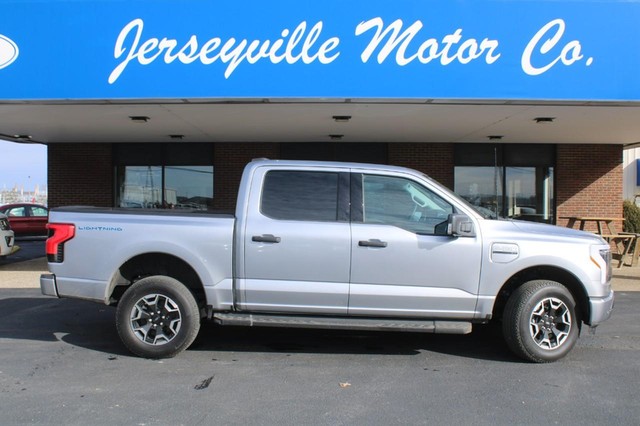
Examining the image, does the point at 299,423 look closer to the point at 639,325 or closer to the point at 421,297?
the point at 421,297

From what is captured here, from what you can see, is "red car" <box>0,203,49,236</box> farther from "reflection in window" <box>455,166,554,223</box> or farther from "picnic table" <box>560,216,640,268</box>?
"picnic table" <box>560,216,640,268</box>

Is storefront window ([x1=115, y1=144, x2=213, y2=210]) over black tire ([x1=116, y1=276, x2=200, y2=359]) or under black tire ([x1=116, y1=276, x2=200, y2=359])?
over

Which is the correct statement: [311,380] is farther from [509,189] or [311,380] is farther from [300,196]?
[509,189]

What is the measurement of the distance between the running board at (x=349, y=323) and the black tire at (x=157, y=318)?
33 centimetres

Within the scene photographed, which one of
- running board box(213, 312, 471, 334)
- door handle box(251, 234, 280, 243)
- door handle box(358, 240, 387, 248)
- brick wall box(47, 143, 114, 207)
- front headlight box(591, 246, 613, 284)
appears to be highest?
brick wall box(47, 143, 114, 207)

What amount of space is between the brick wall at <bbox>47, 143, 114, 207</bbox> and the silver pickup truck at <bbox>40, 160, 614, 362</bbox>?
341 inches

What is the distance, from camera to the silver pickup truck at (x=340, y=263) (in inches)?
201

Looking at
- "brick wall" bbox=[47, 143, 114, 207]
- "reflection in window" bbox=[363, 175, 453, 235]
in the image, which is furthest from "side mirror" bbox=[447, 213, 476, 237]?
"brick wall" bbox=[47, 143, 114, 207]

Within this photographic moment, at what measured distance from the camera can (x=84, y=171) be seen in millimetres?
13609

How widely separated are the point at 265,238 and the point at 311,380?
1.39m

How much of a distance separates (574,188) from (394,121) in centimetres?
621

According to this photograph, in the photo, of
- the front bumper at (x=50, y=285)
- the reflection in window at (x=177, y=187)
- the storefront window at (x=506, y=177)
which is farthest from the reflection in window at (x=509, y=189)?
the front bumper at (x=50, y=285)

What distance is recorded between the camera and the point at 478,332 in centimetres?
649

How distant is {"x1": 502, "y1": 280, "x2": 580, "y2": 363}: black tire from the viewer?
5.08 meters
